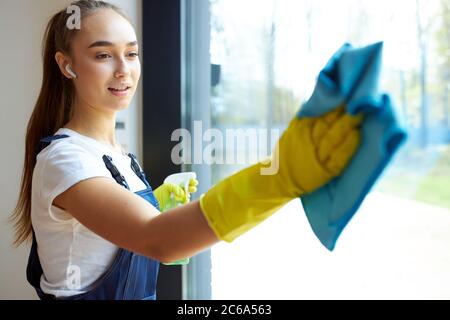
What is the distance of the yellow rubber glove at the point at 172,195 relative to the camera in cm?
103

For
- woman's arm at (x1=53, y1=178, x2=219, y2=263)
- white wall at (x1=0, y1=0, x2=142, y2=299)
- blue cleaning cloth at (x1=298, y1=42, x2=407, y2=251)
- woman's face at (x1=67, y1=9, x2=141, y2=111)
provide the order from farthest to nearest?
white wall at (x1=0, y1=0, x2=142, y2=299), woman's face at (x1=67, y1=9, x2=141, y2=111), woman's arm at (x1=53, y1=178, x2=219, y2=263), blue cleaning cloth at (x1=298, y1=42, x2=407, y2=251)

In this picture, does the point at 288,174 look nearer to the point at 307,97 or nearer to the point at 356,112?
the point at 356,112

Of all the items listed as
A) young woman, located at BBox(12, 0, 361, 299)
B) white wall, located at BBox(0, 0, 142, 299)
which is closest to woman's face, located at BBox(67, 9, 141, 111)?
young woman, located at BBox(12, 0, 361, 299)

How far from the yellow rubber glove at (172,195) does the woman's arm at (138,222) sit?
0.30 metres

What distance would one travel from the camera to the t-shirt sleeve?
75 cm

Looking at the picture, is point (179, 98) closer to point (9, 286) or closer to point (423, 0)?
point (423, 0)

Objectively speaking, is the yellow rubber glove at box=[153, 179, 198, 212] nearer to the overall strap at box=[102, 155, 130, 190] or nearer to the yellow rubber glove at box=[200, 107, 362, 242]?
the overall strap at box=[102, 155, 130, 190]

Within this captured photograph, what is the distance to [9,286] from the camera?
1575mm

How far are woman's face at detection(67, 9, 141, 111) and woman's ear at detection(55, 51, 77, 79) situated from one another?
0.6 inches

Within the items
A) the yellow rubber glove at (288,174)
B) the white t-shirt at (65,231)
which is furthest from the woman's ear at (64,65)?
the yellow rubber glove at (288,174)

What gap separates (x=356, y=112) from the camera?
55 cm

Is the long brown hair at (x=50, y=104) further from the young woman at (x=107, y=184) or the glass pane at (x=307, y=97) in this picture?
the glass pane at (x=307, y=97)

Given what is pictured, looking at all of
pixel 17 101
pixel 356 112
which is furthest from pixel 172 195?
pixel 17 101

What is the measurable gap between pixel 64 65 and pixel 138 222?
0.44 m
